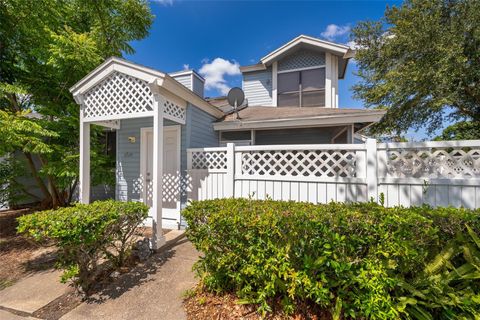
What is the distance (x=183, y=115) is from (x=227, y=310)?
14.2 feet

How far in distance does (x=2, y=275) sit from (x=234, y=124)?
587 centimetres

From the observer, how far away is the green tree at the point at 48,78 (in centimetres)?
498

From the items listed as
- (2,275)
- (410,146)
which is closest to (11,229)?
(2,275)

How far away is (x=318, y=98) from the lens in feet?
28.9

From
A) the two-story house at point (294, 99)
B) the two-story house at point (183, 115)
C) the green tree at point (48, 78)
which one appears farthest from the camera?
the two-story house at point (294, 99)

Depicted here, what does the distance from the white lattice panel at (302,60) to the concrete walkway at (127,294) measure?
28.1ft

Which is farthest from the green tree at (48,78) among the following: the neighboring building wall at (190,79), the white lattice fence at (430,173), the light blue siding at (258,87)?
the white lattice fence at (430,173)

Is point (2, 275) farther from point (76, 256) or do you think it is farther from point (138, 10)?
point (138, 10)

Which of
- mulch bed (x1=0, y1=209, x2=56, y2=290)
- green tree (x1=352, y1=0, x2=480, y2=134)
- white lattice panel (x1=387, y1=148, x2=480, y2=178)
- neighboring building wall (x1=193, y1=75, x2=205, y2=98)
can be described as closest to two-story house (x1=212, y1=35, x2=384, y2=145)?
neighboring building wall (x1=193, y1=75, x2=205, y2=98)

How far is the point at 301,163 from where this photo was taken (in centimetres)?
461

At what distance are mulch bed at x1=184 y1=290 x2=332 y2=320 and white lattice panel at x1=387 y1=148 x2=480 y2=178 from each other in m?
2.94

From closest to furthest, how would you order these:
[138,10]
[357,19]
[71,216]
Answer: [71,216]
[138,10]
[357,19]

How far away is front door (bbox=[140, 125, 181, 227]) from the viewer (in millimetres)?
5746

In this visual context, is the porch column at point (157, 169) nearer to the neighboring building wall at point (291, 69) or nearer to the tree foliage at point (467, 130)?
the neighboring building wall at point (291, 69)
